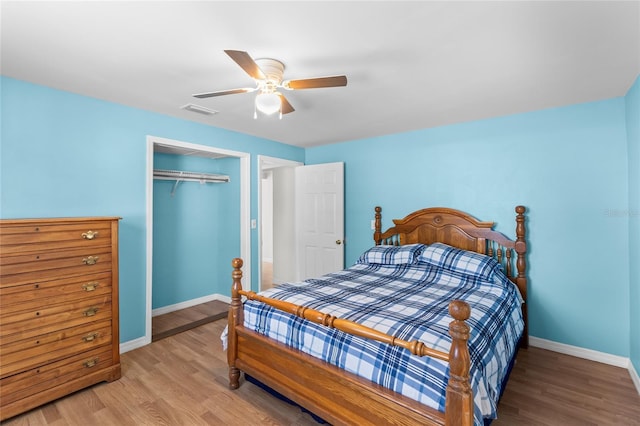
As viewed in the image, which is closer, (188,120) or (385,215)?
(188,120)

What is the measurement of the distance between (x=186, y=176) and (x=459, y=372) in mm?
3749

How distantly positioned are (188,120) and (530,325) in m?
4.24

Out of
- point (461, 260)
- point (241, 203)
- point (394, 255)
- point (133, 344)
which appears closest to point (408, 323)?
point (461, 260)

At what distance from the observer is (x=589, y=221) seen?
2793 mm

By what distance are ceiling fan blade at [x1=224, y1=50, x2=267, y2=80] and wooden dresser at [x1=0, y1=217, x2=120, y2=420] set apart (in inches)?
66.2

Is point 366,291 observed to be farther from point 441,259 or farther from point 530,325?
point 530,325

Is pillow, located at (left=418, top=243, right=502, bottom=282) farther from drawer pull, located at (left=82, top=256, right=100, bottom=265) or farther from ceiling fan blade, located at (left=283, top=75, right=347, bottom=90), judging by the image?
drawer pull, located at (left=82, top=256, right=100, bottom=265)

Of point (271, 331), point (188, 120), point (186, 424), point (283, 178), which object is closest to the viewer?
point (186, 424)

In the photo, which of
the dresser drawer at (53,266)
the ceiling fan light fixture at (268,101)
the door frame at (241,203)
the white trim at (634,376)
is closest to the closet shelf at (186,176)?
the door frame at (241,203)

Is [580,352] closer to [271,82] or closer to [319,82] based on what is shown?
[319,82]

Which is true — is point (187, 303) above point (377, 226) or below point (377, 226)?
below

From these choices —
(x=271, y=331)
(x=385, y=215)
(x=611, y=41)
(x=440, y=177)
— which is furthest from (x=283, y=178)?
(x=611, y=41)

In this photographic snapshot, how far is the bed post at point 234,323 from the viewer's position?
2377mm

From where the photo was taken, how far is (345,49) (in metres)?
1.88
